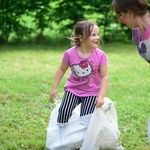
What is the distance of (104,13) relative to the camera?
12469mm

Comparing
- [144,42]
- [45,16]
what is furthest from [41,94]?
[45,16]

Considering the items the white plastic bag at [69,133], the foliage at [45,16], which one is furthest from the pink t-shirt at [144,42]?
the foliage at [45,16]

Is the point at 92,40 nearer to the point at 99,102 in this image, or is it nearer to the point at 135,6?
the point at 99,102

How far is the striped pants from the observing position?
439cm

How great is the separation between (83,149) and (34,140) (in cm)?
63

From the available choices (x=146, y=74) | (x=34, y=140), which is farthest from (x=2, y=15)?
(x=34, y=140)

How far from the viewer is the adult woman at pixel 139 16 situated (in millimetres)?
3381

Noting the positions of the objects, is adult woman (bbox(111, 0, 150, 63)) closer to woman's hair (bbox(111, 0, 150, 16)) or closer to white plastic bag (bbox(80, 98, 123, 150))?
woman's hair (bbox(111, 0, 150, 16))

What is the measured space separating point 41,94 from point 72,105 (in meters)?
2.53

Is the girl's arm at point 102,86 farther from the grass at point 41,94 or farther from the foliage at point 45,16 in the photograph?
the foliage at point 45,16

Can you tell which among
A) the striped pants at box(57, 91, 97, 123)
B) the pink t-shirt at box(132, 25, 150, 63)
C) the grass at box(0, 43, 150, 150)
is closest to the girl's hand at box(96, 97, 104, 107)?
the striped pants at box(57, 91, 97, 123)

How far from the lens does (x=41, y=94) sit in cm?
694

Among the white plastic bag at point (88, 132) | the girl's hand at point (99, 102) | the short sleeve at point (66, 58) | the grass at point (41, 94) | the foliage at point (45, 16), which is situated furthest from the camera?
the foliage at point (45, 16)

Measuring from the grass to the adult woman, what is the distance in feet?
5.03
